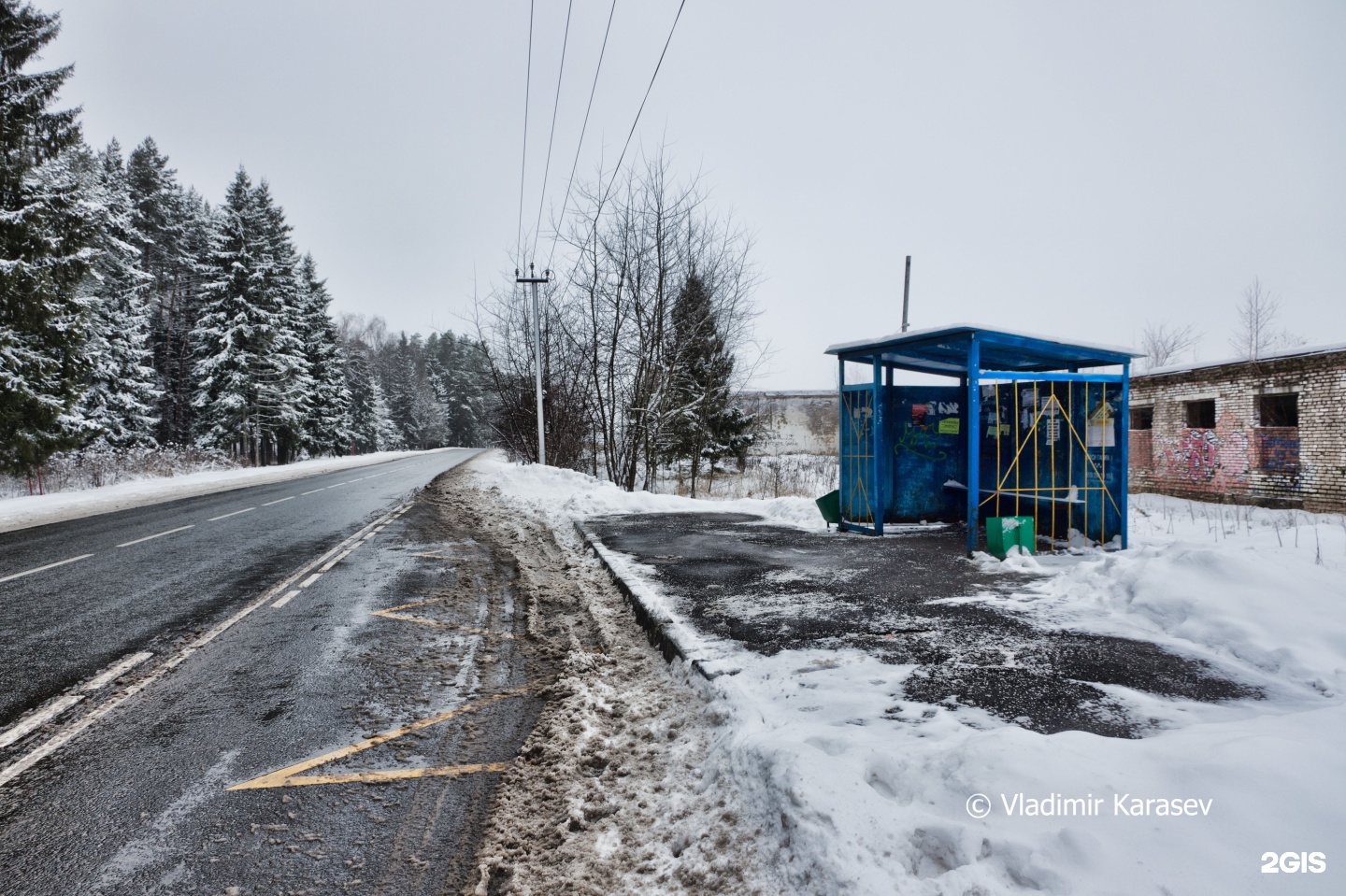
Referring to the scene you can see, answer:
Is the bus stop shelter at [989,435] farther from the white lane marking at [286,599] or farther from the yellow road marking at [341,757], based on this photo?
the white lane marking at [286,599]

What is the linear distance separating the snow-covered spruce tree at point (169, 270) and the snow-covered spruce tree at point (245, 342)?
6888mm

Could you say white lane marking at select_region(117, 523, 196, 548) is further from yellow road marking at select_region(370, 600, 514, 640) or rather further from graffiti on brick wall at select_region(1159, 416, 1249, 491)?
graffiti on brick wall at select_region(1159, 416, 1249, 491)

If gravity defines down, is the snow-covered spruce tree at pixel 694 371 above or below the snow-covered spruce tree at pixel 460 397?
below

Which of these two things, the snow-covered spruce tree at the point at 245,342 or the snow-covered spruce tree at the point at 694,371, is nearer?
the snow-covered spruce tree at the point at 694,371

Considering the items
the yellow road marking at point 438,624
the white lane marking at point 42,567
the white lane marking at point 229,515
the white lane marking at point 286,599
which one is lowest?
the yellow road marking at point 438,624

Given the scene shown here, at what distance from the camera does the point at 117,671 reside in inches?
174

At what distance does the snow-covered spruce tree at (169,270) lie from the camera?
42031 mm

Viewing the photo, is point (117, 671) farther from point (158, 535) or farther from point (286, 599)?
point (158, 535)

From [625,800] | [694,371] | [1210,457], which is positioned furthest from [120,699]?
[1210,457]

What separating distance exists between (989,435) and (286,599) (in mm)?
10046

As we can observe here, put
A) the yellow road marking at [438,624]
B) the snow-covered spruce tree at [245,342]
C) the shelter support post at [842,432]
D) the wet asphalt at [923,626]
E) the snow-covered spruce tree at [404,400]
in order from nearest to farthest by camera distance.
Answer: the wet asphalt at [923,626] < the yellow road marking at [438,624] < the shelter support post at [842,432] < the snow-covered spruce tree at [245,342] < the snow-covered spruce tree at [404,400]

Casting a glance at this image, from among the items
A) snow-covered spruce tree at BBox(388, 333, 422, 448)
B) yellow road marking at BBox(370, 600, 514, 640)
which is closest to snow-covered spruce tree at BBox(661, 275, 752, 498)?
yellow road marking at BBox(370, 600, 514, 640)

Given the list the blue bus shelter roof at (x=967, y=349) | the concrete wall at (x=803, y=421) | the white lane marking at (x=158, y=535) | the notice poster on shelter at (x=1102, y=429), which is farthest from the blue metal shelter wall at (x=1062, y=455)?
the concrete wall at (x=803, y=421)

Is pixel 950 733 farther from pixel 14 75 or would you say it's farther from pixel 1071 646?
pixel 14 75
